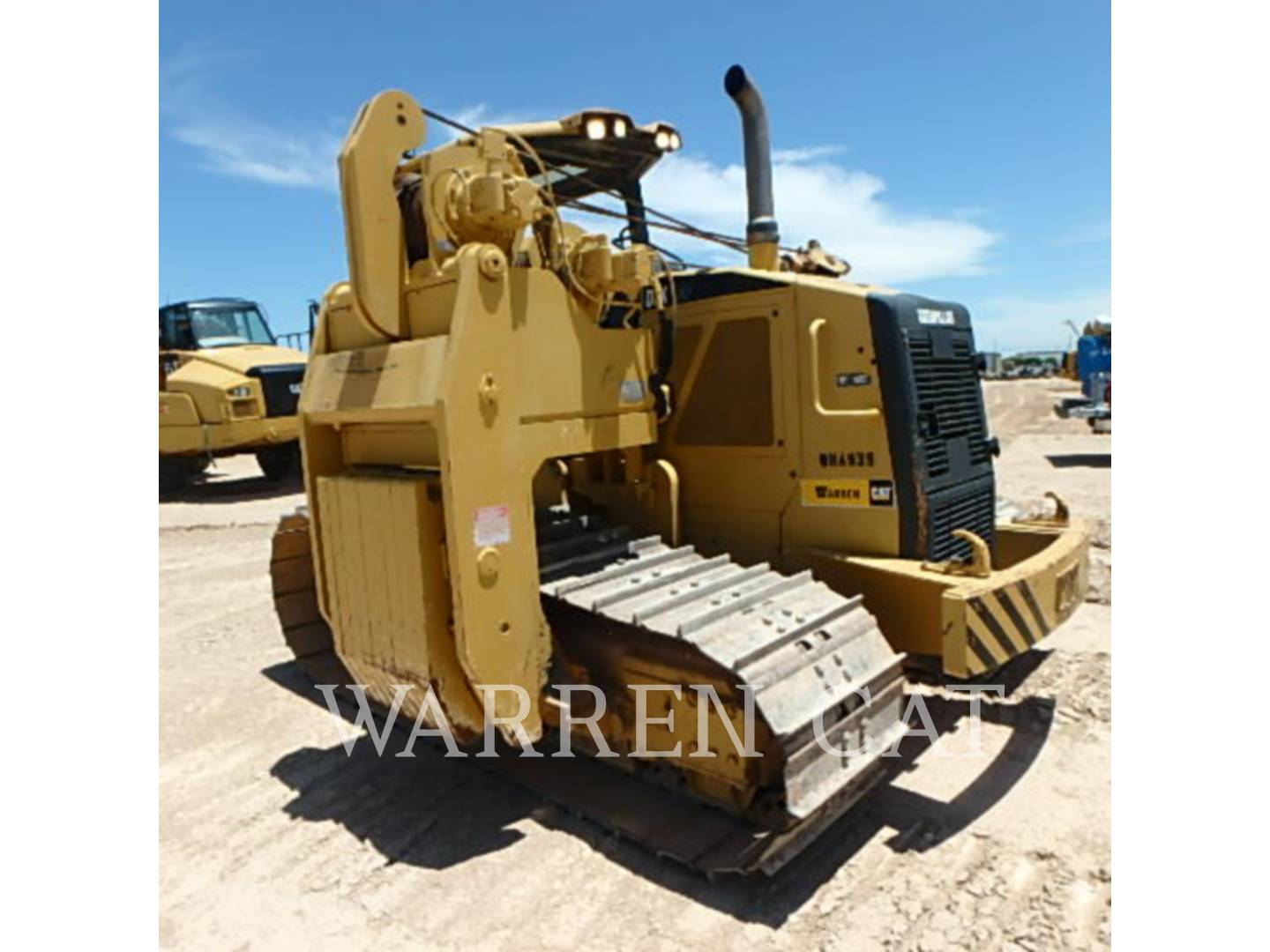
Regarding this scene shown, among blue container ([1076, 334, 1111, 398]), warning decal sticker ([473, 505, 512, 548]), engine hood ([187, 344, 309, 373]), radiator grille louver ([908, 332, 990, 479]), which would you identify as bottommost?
warning decal sticker ([473, 505, 512, 548])

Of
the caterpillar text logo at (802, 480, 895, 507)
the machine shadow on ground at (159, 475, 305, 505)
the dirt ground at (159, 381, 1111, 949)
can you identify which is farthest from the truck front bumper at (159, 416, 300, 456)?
the caterpillar text logo at (802, 480, 895, 507)

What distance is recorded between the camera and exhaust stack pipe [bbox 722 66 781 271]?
5.11m

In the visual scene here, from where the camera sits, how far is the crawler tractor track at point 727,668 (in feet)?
10.0

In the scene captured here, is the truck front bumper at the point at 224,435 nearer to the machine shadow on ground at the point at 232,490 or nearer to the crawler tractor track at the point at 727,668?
the machine shadow on ground at the point at 232,490

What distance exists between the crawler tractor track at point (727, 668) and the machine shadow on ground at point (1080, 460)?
12418mm

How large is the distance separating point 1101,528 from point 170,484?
47.1ft

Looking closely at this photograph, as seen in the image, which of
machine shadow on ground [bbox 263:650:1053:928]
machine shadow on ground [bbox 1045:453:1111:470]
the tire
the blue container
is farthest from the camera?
the blue container

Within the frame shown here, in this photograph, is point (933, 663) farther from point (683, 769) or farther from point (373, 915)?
point (373, 915)

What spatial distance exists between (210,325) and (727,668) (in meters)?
14.9

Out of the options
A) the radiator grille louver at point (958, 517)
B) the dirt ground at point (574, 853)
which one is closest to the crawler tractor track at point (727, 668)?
the dirt ground at point (574, 853)

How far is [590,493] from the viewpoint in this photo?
4699 mm

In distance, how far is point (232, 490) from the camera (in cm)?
1509

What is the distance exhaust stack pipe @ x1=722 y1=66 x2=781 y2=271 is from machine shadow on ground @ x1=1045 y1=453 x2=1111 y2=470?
11045 mm

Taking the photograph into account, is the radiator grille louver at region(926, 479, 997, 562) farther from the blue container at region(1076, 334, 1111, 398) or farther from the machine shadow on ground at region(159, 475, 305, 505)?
the blue container at region(1076, 334, 1111, 398)
